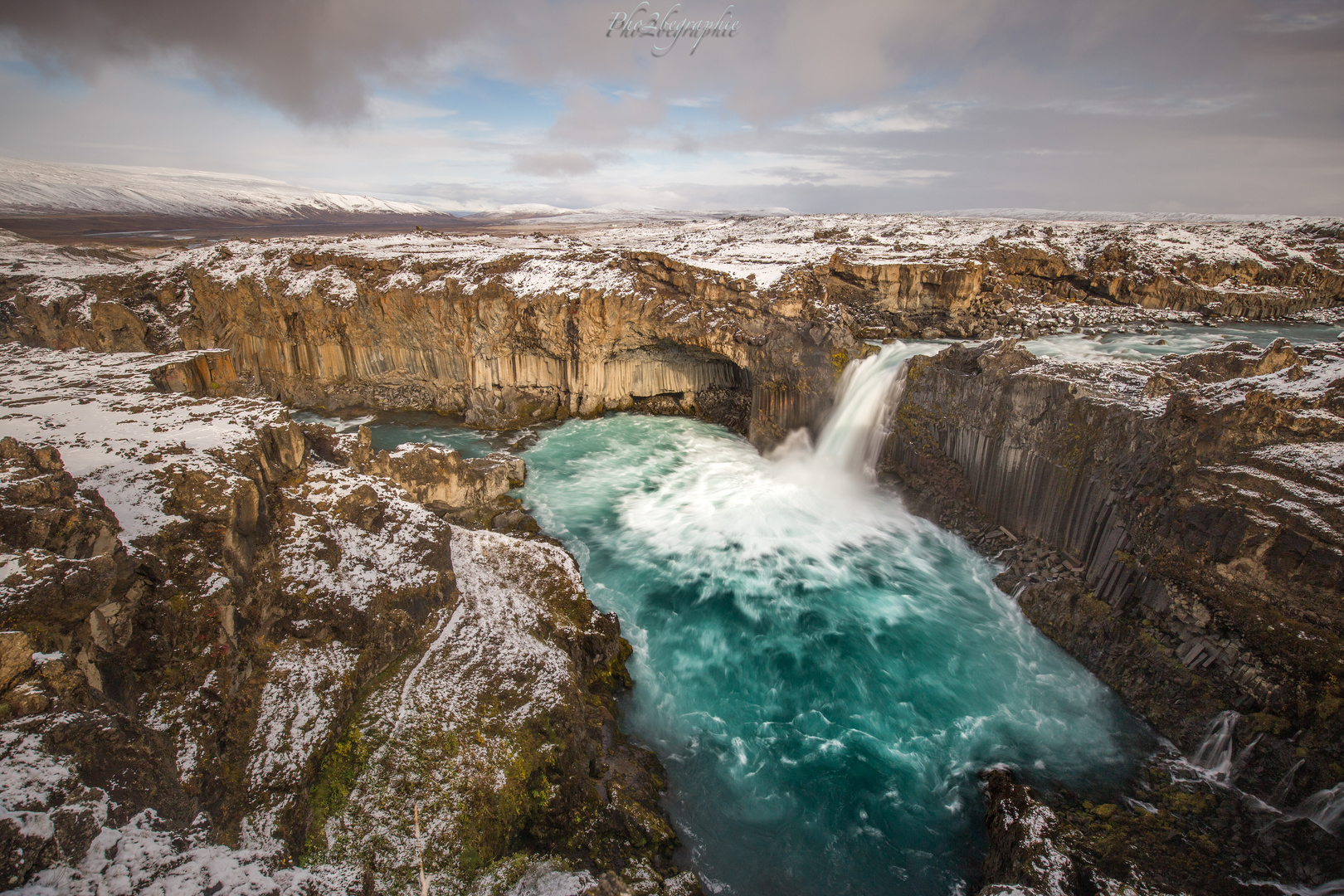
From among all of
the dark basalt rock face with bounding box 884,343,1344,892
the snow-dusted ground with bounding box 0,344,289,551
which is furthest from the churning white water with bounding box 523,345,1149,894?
the snow-dusted ground with bounding box 0,344,289,551

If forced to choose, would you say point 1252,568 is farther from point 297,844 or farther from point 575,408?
point 575,408

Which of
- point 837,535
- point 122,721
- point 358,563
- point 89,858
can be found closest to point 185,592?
point 122,721

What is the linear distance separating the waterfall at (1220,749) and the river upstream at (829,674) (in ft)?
2.26

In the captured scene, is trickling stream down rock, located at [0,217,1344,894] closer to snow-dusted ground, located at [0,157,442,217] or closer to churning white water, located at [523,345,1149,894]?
churning white water, located at [523,345,1149,894]

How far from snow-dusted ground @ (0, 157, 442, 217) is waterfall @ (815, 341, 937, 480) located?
111196 millimetres

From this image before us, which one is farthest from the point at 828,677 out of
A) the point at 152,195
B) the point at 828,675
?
the point at 152,195

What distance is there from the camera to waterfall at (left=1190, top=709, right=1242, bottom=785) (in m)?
→ 8.59

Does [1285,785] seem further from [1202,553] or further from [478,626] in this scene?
[478,626]

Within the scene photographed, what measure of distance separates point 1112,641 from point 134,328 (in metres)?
40.8

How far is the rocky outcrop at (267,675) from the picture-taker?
15.9 feet

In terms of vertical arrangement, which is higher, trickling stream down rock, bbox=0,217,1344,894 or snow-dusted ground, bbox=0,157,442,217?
snow-dusted ground, bbox=0,157,442,217

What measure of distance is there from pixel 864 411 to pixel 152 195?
152 metres

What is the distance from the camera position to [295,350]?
91.7 ft

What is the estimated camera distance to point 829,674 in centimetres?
1130
